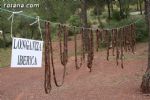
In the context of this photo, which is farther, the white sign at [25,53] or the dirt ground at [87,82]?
the dirt ground at [87,82]

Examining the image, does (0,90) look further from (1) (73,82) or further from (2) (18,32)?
(2) (18,32)

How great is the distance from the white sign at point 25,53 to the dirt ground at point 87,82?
352 inches

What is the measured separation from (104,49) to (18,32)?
9.14 m

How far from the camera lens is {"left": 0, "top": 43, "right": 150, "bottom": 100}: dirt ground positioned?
16.8 m

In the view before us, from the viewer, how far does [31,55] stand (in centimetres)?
734

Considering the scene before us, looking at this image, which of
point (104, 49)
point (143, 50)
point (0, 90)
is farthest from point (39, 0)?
A: point (0, 90)

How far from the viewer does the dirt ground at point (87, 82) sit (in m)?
16.8

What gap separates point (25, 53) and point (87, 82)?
12093mm

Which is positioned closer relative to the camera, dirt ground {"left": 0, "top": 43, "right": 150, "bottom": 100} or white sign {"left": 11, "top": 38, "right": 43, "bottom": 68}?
white sign {"left": 11, "top": 38, "right": 43, "bottom": 68}

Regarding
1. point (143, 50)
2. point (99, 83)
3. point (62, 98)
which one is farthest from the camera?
point (143, 50)

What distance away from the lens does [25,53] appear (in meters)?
7.17

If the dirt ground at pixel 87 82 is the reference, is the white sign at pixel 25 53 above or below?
above

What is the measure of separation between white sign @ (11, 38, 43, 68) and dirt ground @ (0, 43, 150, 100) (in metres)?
8.93

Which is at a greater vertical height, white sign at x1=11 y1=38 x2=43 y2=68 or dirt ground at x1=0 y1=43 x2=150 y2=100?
white sign at x1=11 y1=38 x2=43 y2=68
